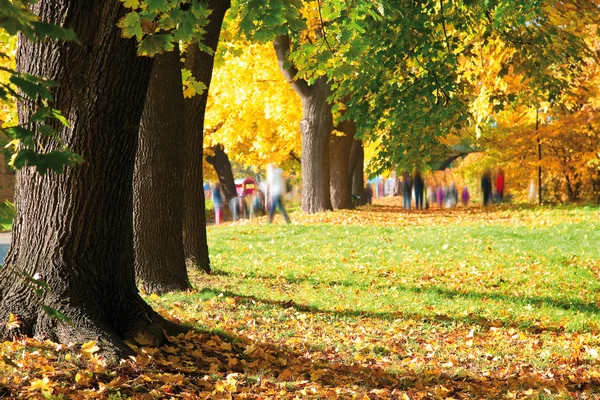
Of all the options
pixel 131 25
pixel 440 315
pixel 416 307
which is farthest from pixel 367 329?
pixel 131 25

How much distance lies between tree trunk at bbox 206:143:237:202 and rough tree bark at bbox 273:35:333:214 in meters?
15.6

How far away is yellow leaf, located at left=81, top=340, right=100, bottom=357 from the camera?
17.0 ft

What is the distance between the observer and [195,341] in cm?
628

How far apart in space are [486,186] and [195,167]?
70.7 ft

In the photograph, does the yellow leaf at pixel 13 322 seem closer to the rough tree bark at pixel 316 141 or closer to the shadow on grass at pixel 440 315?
the shadow on grass at pixel 440 315

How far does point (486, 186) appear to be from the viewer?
30734mm

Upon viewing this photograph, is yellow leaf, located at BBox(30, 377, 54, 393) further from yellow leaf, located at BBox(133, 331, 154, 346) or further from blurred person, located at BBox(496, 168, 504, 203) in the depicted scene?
blurred person, located at BBox(496, 168, 504, 203)

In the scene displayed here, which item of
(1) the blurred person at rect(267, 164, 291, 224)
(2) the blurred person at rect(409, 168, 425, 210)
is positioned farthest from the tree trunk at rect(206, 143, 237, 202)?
(1) the blurred person at rect(267, 164, 291, 224)

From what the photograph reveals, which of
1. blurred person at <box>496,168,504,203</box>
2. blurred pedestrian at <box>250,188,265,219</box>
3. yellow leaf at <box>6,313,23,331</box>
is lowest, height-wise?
yellow leaf at <box>6,313,23,331</box>

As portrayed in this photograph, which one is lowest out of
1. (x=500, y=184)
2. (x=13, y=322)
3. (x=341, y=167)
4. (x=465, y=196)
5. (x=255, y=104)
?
(x=13, y=322)

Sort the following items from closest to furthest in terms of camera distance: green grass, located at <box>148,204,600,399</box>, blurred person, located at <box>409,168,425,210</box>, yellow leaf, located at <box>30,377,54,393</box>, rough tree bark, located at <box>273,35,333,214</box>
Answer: yellow leaf, located at <box>30,377,54,393</box> → green grass, located at <box>148,204,600,399</box> → rough tree bark, located at <box>273,35,333,214</box> → blurred person, located at <box>409,168,425,210</box>

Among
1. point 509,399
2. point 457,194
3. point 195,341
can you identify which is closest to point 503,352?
point 509,399

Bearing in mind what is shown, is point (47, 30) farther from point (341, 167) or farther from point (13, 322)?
point (341, 167)

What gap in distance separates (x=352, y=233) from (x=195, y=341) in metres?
11.8
